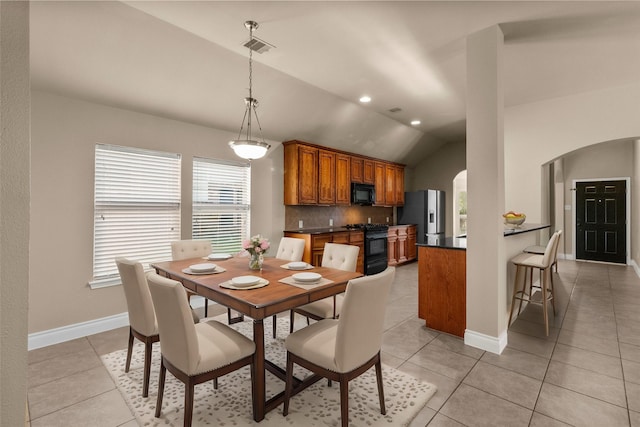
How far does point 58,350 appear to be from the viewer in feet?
9.37

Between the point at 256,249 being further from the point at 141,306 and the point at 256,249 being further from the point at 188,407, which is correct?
the point at 188,407

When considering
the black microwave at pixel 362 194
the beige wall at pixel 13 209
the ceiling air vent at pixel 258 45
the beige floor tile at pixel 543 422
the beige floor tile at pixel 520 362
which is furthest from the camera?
the black microwave at pixel 362 194

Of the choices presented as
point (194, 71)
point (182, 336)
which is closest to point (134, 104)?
point (194, 71)

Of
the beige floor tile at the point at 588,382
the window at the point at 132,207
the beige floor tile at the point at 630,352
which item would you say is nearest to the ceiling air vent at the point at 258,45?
the window at the point at 132,207

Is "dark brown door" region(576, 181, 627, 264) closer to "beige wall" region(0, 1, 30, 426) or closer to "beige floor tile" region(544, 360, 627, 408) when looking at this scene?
"beige floor tile" region(544, 360, 627, 408)

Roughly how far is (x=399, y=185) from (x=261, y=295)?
6.16 metres

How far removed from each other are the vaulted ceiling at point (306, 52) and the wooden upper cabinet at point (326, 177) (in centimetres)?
106

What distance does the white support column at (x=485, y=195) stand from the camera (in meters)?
2.72

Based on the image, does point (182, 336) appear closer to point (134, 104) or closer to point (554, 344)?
point (134, 104)

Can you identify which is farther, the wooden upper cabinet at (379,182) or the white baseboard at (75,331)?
the wooden upper cabinet at (379,182)

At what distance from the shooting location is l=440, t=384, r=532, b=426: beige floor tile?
6.13ft

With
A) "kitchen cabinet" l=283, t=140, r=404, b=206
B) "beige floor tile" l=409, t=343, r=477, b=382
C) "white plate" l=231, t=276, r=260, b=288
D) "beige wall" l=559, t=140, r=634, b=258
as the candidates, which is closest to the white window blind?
"kitchen cabinet" l=283, t=140, r=404, b=206

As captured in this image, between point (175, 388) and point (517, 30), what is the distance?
4.22 m

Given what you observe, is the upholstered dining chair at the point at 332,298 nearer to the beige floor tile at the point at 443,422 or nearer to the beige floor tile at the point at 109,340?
the beige floor tile at the point at 443,422
